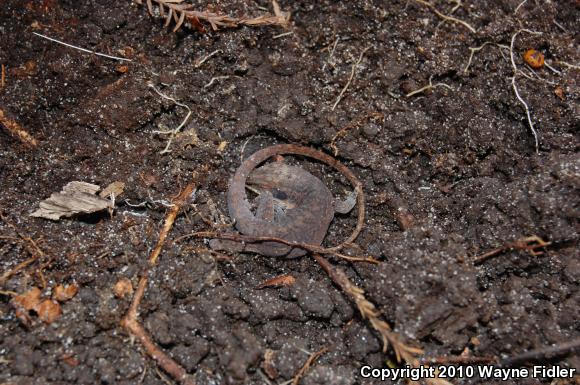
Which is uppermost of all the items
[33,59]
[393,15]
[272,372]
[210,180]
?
[393,15]

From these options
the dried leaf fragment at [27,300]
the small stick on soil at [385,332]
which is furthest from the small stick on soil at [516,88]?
the dried leaf fragment at [27,300]

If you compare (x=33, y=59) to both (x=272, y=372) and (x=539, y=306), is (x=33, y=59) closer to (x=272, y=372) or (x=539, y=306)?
(x=272, y=372)

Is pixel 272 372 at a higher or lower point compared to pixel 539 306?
lower

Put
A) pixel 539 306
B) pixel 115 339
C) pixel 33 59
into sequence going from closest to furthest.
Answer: pixel 115 339 < pixel 539 306 < pixel 33 59

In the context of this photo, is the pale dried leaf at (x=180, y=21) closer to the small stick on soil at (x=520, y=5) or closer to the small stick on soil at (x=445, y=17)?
the small stick on soil at (x=445, y=17)

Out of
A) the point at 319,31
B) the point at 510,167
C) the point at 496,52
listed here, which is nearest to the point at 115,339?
the point at 319,31

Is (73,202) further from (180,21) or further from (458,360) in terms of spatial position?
(458,360)

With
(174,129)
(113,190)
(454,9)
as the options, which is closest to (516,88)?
(454,9)
